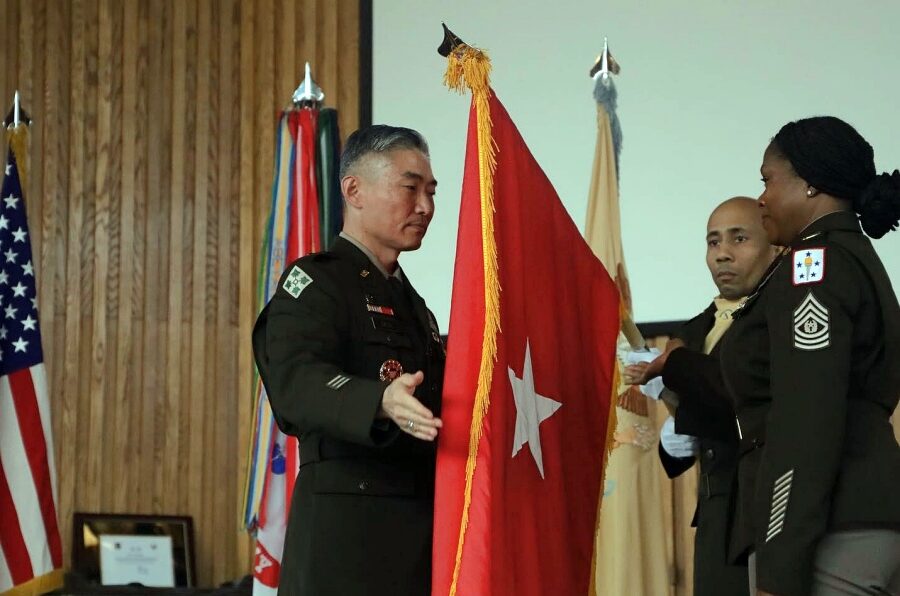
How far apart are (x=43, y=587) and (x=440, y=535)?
2.36m

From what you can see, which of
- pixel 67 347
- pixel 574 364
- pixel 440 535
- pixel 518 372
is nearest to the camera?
pixel 440 535

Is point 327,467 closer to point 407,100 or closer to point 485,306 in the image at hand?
point 485,306

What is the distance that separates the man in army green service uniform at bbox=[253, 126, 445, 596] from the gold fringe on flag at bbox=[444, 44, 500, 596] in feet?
0.34

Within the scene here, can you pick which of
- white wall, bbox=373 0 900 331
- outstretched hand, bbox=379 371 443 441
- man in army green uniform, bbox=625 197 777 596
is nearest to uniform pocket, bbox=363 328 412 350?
outstretched hand, bbox=379 371 443 441

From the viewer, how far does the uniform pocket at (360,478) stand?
2.40 metres

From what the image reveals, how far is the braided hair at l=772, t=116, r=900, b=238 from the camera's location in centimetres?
221

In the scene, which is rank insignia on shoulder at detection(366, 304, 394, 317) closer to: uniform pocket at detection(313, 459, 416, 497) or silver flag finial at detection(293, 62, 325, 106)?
uniform pocket at detection(313, 459, 416, 497)

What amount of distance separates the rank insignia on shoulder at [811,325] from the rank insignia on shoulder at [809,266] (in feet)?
0.11

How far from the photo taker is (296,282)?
246 centimetres

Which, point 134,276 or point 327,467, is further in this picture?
point 134,276

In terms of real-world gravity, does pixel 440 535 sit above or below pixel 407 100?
below

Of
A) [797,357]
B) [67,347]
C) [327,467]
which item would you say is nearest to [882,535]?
[797,357]

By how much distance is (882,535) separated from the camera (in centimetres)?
203

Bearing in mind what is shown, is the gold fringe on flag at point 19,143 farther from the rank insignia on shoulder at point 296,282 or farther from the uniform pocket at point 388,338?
the uniform pocket at point 388,338
